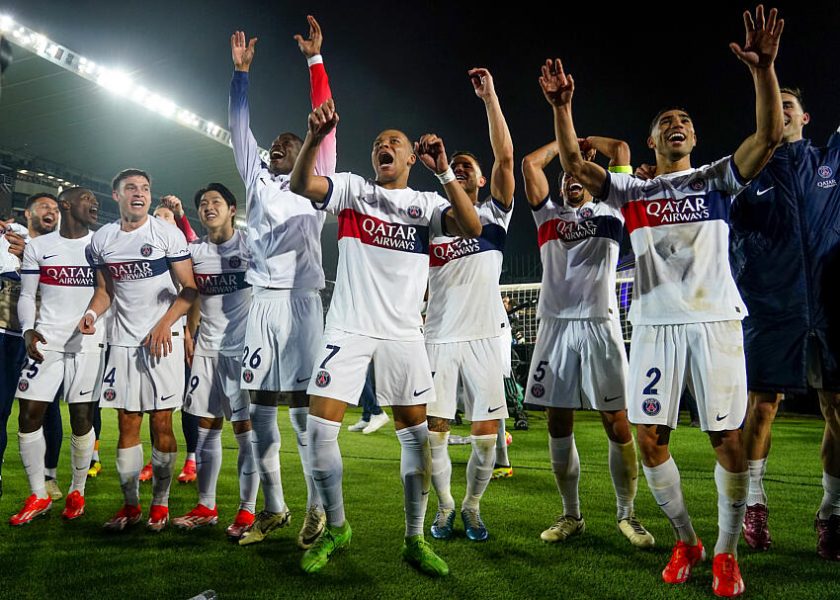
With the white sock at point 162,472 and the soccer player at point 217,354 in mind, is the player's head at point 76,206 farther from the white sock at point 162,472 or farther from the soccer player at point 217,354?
the white sock at point 162,472

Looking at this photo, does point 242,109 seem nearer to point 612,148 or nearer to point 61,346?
point 61,346

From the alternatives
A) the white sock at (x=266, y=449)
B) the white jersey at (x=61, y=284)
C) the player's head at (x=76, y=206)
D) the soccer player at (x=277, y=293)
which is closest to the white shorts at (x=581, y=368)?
the soccer player at (x=277, y=293)

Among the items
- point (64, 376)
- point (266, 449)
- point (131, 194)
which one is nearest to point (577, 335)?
point (266, 449)

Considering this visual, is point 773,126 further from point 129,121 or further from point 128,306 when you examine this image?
point 129,121

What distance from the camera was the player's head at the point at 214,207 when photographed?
472 centimetres

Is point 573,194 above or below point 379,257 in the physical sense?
above

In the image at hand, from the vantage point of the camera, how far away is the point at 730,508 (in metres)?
3.12

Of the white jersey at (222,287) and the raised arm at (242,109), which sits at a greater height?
the raised arm at (242,109)

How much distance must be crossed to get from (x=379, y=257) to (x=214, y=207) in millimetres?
1836

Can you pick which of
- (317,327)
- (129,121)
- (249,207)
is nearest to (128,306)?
(249,207)

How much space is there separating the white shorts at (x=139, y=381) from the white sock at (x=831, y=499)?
4.25 metres

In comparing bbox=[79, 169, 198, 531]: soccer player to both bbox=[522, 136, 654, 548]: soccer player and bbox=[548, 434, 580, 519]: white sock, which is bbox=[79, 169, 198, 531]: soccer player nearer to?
bbox=[522, 136, 654, 548]: soccer player

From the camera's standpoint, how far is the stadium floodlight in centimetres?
1822

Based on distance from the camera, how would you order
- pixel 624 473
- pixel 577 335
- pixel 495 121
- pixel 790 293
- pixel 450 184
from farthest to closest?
1. pixel 577 335
2. pixel 624 473
3. pixel 495 121
4. pixel 790 293
5. pixel 450 184
